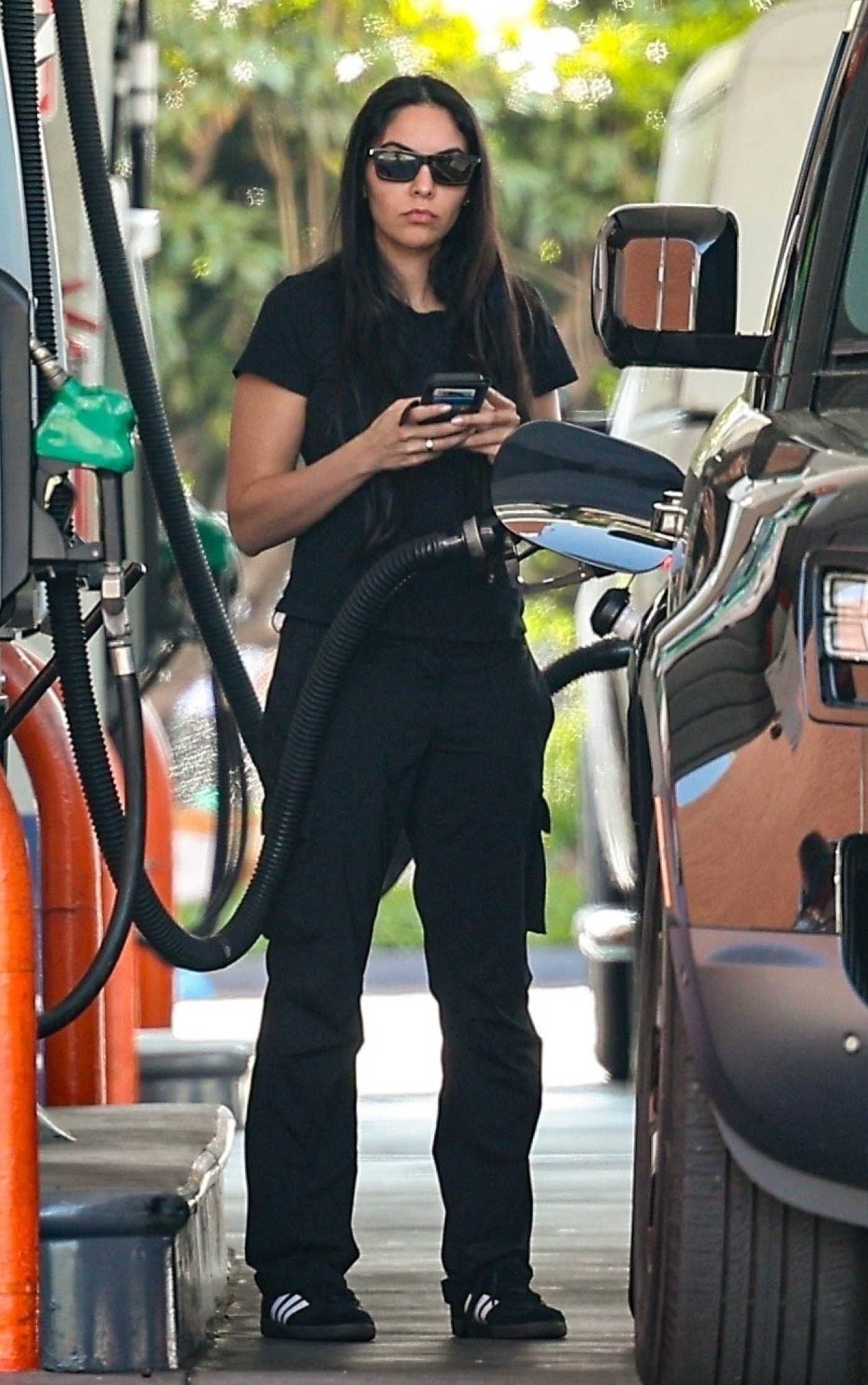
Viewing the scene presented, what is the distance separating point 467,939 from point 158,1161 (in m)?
0.56

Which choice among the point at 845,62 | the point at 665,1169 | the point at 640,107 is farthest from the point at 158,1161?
the point at 640,107

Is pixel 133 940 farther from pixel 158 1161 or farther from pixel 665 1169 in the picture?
pixel 665 1169

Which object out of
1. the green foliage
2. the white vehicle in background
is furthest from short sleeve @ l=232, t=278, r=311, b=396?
the green foliage

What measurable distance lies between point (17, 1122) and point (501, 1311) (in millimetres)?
1006

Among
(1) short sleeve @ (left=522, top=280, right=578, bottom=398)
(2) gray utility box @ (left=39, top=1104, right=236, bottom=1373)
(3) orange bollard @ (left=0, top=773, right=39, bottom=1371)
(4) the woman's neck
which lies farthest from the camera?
(1) short sleeve @ (left=522, top=280, right=578, bottom=398)

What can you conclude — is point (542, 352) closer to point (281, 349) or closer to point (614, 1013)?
point (281, 349)

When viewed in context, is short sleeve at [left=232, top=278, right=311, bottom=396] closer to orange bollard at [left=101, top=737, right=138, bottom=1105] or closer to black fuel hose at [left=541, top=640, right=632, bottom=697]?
orange bollard at [left=101, top=737, right=138, bottom=1105]

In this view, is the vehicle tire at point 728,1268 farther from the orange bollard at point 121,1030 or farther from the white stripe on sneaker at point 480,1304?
the orange bollard at point 121,1030

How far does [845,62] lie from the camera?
411 centimetres

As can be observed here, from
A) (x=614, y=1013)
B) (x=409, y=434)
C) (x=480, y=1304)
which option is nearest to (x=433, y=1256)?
(x=480, y=1304)

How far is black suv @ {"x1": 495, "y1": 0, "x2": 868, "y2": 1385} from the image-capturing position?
2979 millimetres

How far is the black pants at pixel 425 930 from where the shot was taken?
4.35 metres

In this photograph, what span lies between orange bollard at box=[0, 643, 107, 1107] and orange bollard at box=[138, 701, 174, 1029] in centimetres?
103

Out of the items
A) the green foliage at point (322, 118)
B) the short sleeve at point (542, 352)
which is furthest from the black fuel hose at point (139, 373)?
the green foliage at point (322, 118)
